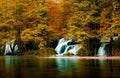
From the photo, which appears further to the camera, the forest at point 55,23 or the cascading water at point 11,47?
the cascading water at point 11,47

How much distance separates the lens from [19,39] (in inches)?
2109

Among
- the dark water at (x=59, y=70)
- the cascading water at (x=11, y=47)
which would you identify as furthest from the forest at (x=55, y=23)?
the dark water at (x=59, y=70)

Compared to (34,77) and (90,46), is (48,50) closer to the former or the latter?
(90,46)

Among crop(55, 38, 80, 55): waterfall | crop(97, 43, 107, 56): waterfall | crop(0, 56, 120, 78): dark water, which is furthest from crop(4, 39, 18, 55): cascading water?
crop(0, 56, 120, 78): dark water

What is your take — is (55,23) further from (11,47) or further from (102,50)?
(102,50)

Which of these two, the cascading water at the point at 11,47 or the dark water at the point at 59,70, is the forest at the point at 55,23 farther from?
the dark water at the point at 59,70

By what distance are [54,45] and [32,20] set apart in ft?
15.3

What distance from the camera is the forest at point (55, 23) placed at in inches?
1786

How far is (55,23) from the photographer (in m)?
52.8

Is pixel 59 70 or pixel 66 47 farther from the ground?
pixel 66 47

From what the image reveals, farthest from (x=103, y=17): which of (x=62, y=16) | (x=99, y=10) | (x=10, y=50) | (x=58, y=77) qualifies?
(x=58, y=77)

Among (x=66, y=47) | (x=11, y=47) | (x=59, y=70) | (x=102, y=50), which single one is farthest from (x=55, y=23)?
(x=59, y=70)

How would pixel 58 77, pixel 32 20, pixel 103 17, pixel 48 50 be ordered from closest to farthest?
pixel 58 77 < pixel 103 17 < pixel 48 50 < pixel 32 20

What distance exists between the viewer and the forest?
45.4 m
